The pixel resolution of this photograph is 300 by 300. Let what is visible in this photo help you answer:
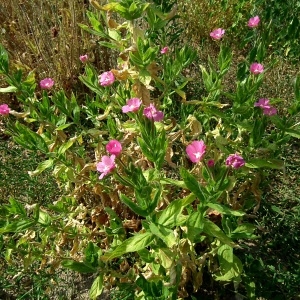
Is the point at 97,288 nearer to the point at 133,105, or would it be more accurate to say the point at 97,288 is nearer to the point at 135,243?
the point at 135,243

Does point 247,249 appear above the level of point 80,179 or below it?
below

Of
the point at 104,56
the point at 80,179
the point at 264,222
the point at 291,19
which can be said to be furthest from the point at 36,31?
the point at 264,222

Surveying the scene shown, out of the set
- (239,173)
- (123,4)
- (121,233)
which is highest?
(123,4)

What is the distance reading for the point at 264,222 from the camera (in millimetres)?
2037

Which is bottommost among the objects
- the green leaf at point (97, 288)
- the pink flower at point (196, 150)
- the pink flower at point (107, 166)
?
the green leaf at point (97, 288)

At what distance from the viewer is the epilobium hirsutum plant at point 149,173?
52.7 inches

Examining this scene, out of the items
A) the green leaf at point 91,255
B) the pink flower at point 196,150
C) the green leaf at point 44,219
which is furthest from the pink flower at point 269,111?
the green leaf at point 44,219

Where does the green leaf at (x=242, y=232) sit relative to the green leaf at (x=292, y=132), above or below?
below

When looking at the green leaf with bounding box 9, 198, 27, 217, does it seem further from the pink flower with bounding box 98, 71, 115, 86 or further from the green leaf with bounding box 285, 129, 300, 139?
the green leaf with bounding box 285, 129, 300, 139

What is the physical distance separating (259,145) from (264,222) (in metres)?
0.49

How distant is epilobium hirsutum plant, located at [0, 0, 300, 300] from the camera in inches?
52.7

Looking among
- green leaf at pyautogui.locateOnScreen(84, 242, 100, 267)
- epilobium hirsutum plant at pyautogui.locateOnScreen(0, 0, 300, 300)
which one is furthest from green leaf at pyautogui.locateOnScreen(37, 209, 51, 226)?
green leaf at pyautogui.locateOnScreen(84, 242, 100, 267)

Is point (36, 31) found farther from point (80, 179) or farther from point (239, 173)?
point (239, 173)

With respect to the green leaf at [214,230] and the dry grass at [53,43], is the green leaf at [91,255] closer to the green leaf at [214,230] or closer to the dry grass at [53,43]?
the green leaf at [214,230]
